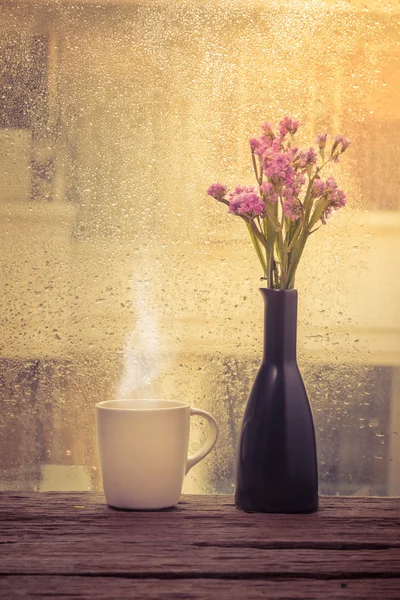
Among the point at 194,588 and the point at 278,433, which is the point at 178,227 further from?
the point at 194,588

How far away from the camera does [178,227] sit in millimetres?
1165

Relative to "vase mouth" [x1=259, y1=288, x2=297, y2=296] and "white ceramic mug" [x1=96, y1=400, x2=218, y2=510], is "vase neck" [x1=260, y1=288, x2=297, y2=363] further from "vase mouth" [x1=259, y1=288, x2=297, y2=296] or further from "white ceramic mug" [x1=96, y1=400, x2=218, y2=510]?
"white ceramic mug" [x1=96, y1=400, x2=218, y2=510]

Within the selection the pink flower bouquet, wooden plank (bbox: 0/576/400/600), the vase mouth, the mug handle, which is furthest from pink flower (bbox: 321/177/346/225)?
wooden plank (bbox: 0/576/400/600)

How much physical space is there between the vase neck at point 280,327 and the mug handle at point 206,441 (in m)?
0.12

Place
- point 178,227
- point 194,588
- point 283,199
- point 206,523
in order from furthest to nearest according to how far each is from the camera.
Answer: point 178,227
point 283,199
point 206,523
point 194,588

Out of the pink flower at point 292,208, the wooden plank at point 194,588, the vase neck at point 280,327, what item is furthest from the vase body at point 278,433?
the wooden plank at point 194,588

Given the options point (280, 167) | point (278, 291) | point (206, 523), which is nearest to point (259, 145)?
point (280, 167)

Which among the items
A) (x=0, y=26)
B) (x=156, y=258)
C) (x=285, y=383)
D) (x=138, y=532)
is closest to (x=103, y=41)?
(x=0, y=26)

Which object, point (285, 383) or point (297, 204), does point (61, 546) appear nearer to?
point (285, 383)

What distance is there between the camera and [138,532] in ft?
2.91

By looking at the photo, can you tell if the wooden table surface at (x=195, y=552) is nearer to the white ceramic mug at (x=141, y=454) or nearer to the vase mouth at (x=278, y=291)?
the white ceramic mug at (x=141, y=454)

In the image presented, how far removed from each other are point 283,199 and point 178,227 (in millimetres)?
199

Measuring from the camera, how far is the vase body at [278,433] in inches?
38.5

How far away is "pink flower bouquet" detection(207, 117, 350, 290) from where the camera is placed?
989 millimetres
